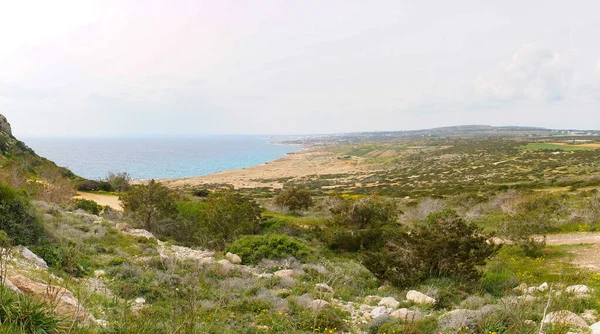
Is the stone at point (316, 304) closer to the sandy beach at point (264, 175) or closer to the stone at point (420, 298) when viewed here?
the stone at point (420, 298)

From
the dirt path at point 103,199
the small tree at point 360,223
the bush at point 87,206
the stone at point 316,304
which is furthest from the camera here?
the dirt path at point 103,199

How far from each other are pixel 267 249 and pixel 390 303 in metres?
6.11

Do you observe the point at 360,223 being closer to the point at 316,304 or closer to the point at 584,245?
the point at 584,245

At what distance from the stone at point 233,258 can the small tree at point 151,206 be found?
26.0 feet

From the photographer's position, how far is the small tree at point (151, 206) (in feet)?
60.5

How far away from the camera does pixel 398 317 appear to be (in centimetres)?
602

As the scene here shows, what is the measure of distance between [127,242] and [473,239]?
12.5m

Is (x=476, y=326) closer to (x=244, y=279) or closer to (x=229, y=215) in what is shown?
(x=244, y=279)

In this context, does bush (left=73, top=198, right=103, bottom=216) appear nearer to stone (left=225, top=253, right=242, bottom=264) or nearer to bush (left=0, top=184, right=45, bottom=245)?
bush (left=0, top=184, right=45, bottom=245)

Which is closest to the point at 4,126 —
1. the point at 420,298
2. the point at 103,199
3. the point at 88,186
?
the point at 88,186

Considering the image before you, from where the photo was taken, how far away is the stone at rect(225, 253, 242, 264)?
469 inches

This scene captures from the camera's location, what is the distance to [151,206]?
18484 millimetres

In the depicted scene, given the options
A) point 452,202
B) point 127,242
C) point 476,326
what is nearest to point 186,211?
point 127,242

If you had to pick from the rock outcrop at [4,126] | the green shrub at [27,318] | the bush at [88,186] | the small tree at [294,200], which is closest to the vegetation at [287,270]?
the green shrub at [27,318]
